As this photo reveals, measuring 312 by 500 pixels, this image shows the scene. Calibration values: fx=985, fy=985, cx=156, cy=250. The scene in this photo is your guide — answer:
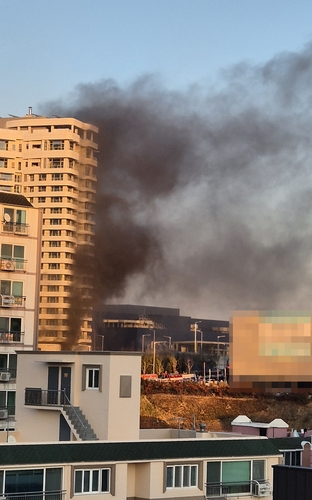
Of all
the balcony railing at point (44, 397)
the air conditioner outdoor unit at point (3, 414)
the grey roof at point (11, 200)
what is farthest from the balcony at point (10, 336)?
the balcony railing at point (44, 397)

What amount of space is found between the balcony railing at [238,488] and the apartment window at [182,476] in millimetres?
307

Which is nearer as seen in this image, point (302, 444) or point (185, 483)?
point (185, 483)

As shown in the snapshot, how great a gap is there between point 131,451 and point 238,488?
7.87 ft

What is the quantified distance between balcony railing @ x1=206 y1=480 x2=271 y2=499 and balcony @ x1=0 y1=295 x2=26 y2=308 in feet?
39.7

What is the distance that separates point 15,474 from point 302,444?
6624 millimetres

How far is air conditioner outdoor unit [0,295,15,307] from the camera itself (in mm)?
27656

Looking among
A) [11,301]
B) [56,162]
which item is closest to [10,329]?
[11,301]

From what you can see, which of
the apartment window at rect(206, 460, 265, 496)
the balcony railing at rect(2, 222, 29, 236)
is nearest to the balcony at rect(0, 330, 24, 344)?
the balcony railing at rect(2, 222, 29, 236)

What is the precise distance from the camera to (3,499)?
14.4m

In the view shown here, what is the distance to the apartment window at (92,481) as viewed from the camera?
50.8 feet

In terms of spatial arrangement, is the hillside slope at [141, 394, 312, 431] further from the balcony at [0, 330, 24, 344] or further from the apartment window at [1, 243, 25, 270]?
the apartment window at [1, 243, 25, 270]

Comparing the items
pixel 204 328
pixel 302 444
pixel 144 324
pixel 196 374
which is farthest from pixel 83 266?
pixel 302 444

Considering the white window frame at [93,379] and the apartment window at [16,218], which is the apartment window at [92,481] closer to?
the white window frame at [93,379]

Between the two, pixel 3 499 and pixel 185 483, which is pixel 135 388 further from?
pixel 3 499
